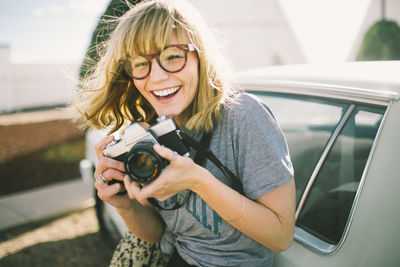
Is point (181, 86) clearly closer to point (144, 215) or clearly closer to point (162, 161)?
point (162, 161)

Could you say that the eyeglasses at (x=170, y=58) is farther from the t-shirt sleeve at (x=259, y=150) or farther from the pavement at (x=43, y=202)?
the pavement at (x=43, y=202)

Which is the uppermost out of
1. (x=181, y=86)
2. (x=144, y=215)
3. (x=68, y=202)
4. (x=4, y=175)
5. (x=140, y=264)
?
(x=181, y=86)

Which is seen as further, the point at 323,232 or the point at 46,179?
the point at 46,179

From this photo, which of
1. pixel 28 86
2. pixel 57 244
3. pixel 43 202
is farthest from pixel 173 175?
pixel 28 86

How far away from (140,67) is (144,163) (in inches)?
16.7

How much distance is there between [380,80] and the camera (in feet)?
3.98

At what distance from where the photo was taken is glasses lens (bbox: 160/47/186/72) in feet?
3.96

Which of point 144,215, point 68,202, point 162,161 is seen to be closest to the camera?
point 162,161

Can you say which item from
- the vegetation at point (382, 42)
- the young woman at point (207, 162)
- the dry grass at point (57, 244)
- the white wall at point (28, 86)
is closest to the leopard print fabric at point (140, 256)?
the young woman at point (207, 162)

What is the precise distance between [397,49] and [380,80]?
5993 mm

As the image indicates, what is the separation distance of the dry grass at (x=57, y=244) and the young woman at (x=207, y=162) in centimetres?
186

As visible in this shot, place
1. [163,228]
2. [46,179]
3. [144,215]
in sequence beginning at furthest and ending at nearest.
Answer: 1. [46,179]
2. [163,228]
3. [144,215]

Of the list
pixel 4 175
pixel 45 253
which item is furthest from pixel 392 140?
pixel 4 175

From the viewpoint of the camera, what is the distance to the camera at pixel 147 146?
3.38 ft
